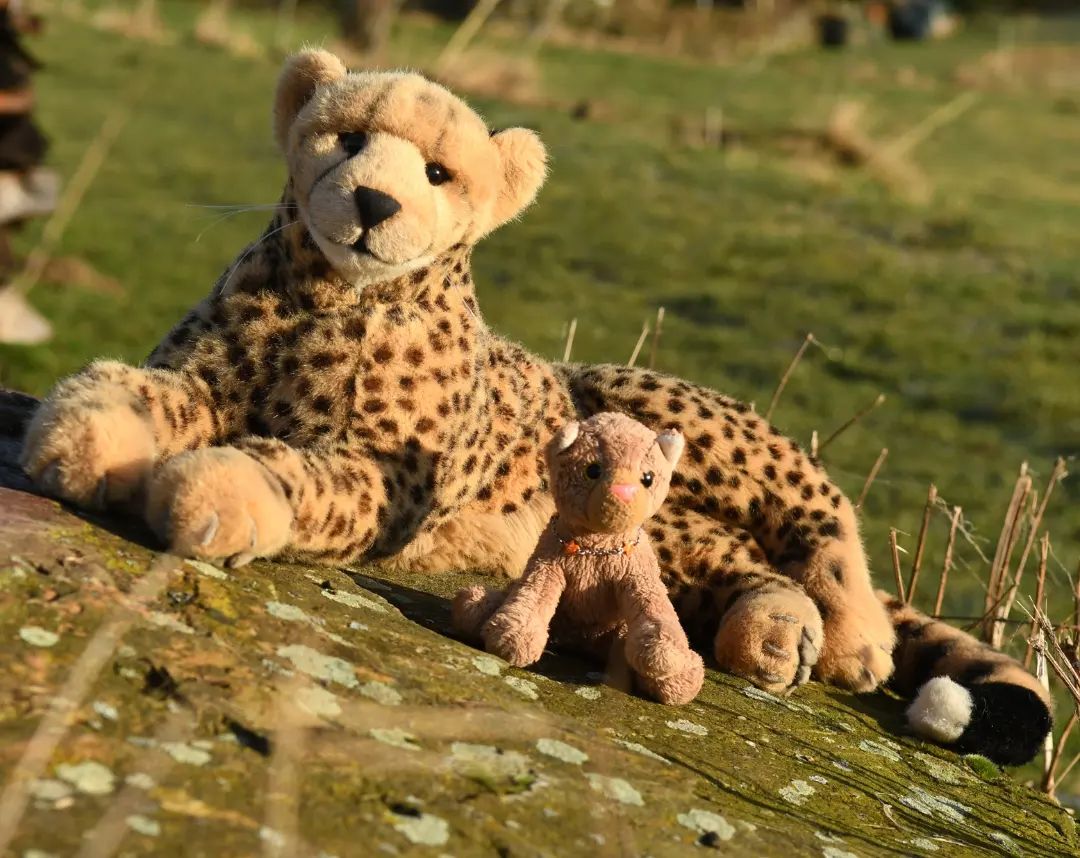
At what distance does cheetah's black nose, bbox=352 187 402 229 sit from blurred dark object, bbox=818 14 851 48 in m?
32.4

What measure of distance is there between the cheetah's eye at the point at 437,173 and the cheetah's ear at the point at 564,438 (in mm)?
650

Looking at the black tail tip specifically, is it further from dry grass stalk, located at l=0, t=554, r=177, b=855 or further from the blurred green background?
the blurred green background

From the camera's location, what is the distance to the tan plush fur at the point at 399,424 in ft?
9.89

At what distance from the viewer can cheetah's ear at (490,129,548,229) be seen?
3.58 metres

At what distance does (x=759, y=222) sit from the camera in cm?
1847

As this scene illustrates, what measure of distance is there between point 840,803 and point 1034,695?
1029mm

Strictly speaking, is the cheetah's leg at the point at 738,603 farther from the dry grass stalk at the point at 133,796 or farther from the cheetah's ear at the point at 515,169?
the dry grass stalk at the point at 133,796

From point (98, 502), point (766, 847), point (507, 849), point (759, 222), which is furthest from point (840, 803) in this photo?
point (759, 222)

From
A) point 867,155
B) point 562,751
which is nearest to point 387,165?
point 562,751

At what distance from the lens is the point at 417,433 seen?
139 inches

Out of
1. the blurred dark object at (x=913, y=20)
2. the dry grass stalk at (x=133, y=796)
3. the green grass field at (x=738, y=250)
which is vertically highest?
the blurred dark object at (x=913, y=20)

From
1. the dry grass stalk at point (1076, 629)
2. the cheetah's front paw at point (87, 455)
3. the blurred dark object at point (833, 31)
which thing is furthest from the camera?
the blurred dark object at point (833, 31)

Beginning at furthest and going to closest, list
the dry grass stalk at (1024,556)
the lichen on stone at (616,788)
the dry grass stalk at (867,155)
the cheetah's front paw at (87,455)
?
1. the dry grass stalk at (867,155)
2. the dry grass stalk at (1024,556)
3. the cheetah's front paw at (87,455)
4. the lichen on stone at (616,788)

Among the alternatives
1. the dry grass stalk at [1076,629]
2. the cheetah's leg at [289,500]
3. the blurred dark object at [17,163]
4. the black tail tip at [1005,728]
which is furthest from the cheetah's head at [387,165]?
the blurred dark object at [17,163]
